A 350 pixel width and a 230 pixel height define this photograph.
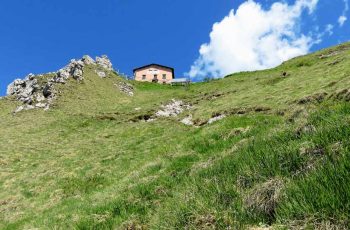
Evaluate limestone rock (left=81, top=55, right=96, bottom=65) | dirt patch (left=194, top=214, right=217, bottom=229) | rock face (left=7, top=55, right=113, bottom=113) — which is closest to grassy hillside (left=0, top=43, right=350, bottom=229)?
dirt patch (left=194, top=214, right=217, bottom=229)

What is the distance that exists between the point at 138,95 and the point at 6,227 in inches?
2322

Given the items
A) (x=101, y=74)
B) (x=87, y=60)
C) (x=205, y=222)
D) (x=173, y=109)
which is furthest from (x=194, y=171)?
(x=87, y=60)

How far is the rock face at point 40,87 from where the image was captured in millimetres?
58625

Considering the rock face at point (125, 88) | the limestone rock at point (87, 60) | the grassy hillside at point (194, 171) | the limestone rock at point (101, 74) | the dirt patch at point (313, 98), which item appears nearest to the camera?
the grassy hillside at point (194, 171)

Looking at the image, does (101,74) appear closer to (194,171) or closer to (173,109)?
(173,109)

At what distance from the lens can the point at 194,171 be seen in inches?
442

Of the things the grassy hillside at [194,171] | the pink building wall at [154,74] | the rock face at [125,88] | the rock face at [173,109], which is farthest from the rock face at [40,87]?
the pink building wall at [154,74]

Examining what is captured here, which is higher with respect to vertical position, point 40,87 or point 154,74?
point 154,74

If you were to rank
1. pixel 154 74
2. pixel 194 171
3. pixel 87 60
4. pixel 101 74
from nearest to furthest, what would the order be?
1. pixel 194 171
2. pixel 101 74
3. pixel 87 60
4. pixel 154 74

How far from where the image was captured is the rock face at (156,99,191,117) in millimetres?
50844

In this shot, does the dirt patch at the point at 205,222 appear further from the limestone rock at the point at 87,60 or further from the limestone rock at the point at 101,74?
the limestone rock at the point at 87,60

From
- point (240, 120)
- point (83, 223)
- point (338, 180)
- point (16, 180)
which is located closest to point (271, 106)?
point (240, 120)

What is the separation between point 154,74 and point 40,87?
85.9 m

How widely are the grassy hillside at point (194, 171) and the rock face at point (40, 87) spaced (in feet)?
38.9
